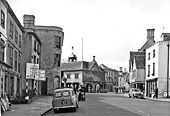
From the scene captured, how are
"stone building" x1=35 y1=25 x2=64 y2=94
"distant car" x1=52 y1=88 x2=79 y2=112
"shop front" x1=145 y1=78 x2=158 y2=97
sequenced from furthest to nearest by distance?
"stone building" x1=35 y1=25 x2=64 y2=94, "shop front" x1=145 y1=78 x2=158 y2=97, "distant car" x1=52 y1=88 x2=79 y2=112

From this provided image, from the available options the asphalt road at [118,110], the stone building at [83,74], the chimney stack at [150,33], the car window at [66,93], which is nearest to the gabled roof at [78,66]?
the stone building at [83,74]

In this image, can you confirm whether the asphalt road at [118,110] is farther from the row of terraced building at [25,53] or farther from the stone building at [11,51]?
the stone building at [11,51]

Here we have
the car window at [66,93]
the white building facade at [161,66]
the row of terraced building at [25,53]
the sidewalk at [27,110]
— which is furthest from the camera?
the white building facade at [161,66]

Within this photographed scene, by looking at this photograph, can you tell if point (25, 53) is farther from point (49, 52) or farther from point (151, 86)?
point (151, 86)

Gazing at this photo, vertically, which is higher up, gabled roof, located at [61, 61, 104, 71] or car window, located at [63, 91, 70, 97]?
gabled roof, located at [61, 61, 104, 71]

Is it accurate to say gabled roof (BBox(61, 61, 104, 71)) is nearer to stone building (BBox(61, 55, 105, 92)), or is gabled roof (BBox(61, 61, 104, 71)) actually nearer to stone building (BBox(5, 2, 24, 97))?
stone building (BBox(61, 55, 105, 92))

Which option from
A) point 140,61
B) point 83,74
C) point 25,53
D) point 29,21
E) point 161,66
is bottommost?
point 83,74

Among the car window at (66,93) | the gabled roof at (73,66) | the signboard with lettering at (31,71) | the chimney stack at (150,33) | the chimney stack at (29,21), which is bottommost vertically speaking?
the car window at (66,93)

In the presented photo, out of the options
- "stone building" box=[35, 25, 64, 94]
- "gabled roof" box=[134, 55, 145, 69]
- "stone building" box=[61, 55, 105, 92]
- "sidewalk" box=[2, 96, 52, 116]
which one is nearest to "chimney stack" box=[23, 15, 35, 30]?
"stone building" box=[35, 25, 64, 94]

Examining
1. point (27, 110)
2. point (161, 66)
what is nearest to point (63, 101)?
point (27, 110)

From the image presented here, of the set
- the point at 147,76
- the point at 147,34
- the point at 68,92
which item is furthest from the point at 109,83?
the point at 68,92

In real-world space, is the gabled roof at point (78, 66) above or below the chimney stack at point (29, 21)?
below

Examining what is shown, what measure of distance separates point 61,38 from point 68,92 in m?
33.0

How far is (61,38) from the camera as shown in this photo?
54.6 metres
